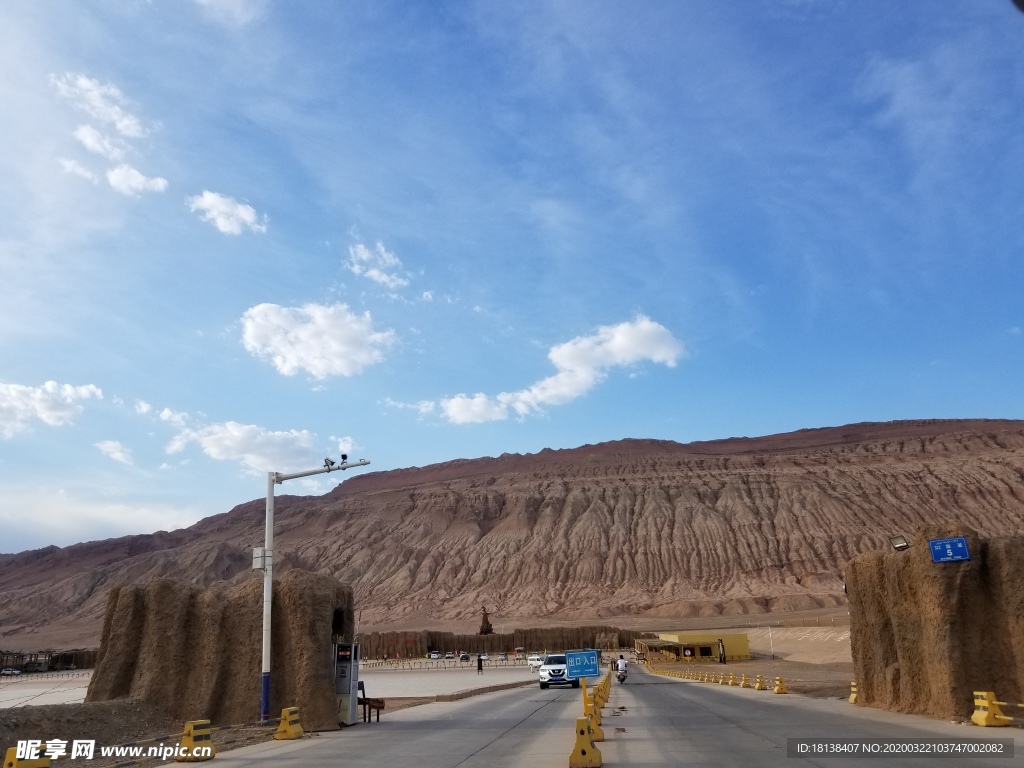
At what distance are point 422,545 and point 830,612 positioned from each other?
2663 inches

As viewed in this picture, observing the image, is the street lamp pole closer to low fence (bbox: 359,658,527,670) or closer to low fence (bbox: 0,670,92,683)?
low fence (bbox: 359,658,527,670)

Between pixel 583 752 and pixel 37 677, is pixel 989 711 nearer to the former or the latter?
pixel 583 752

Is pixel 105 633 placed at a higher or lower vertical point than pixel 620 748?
higher

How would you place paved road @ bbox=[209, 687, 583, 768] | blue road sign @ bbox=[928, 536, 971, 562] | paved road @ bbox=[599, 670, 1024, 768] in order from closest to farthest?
paved road @ bbox=[599, 670, 1024, 768] < paved road @ bbox=[209, 687, 583, 768] < blue road sign @ bbox=[928, 536, 971, 562]

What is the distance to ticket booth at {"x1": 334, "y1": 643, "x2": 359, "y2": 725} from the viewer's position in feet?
70.3

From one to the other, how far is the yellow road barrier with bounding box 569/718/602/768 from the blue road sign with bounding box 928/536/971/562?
10.6 metres

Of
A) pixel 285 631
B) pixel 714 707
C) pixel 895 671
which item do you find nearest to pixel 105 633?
pixel 285 631

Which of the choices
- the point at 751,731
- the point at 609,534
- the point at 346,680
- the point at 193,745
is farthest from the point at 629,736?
the point at 609,534

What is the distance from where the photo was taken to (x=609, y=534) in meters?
128

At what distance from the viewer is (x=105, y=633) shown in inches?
882

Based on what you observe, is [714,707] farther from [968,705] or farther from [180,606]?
[180,606]

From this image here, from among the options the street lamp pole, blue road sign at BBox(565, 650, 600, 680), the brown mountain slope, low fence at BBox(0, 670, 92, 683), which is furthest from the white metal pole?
the brown mountain slope

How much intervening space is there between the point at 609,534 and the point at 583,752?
11871 centimetres

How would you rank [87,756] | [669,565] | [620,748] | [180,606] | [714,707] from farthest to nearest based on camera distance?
1. [669,565]
2. [714,707]
3. [180,606]
4. [87,756]
5. [620,748]
